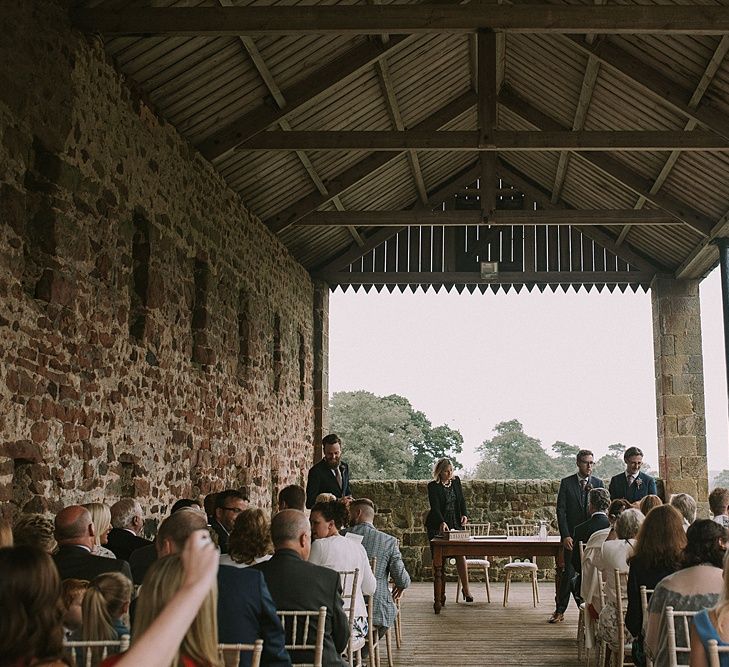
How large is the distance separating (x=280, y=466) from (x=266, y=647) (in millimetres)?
9471

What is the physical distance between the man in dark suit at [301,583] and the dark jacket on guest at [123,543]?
1795 millimetres

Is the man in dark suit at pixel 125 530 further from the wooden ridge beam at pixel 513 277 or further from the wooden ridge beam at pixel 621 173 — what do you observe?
the wooden ridge beam at pixel 513 277

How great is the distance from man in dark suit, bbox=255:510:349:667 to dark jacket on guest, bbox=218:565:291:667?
577 millimetres

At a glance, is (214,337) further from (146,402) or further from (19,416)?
(19,416)

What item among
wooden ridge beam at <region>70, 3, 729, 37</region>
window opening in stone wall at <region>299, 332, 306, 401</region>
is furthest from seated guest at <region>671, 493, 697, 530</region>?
window opening in stone wall at <region>299, 332, 306, 401</region>

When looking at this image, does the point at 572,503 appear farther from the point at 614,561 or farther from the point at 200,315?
the point at 200,315

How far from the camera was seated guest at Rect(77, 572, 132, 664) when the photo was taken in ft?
10.0

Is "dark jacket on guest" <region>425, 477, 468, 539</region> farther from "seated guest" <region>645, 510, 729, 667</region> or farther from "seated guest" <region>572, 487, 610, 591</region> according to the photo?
"seated guest" <region>645, 510, 729, 667</region>

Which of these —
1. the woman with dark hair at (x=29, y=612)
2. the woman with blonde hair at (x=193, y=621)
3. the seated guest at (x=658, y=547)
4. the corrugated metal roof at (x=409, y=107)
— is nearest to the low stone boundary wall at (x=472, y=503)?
the corrugated metal roof at (x=409, y=107)

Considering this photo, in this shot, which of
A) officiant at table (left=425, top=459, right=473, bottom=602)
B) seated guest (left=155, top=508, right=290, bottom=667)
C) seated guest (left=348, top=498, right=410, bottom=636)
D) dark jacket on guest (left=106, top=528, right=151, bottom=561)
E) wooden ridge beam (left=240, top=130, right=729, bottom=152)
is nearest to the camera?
seated guest (left=155, top=508, right=290, bottom=667)

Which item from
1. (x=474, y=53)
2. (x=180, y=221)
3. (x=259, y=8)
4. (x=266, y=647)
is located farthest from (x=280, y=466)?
(x=266, y=647)

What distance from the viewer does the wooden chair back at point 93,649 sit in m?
2.70

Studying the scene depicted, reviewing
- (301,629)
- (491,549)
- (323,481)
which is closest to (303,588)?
(301,629)

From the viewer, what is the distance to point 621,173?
480 inches
